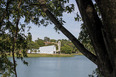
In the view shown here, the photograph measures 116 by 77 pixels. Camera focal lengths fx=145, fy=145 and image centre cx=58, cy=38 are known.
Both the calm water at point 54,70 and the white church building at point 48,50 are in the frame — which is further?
the white church building at point 48,50

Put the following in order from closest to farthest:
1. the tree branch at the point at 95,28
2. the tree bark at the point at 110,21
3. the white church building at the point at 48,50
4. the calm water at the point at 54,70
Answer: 1. the tree bark at the point at 110,21
2. the tree branch at the point at 95,28
3. the calm water at the point at 54,70
4. the white church building at the point at 48,50

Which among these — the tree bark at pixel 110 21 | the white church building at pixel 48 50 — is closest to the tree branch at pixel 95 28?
the tree bark at pixel 110 21

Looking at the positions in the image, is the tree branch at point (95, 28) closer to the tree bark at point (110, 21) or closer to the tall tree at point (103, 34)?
the tall tree at point (103, 34)

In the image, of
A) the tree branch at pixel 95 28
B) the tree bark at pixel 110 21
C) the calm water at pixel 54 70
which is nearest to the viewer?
the tree bark at pixel 110 21

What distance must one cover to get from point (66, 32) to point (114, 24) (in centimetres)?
67

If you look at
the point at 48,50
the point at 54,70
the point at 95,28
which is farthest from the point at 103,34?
the point at 48,50

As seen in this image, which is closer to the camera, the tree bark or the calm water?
the tree bark

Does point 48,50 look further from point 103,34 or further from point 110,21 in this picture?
point 110,21

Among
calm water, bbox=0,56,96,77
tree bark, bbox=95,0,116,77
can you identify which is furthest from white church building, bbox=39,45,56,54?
tree bark, bbox=95,0,116,77

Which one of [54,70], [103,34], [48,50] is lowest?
[54,70]

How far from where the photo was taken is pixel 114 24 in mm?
1040

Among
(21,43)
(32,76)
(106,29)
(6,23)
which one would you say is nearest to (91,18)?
(106,29)

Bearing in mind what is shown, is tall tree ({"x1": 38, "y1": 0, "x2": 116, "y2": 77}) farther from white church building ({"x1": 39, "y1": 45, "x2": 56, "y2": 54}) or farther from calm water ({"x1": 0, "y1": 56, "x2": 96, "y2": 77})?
white church building ({"x1": 39, "y1": 45, "x2": 56, "y2": 54})

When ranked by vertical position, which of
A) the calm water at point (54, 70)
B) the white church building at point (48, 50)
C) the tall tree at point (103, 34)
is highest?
the tall tree at point (103, 34)
